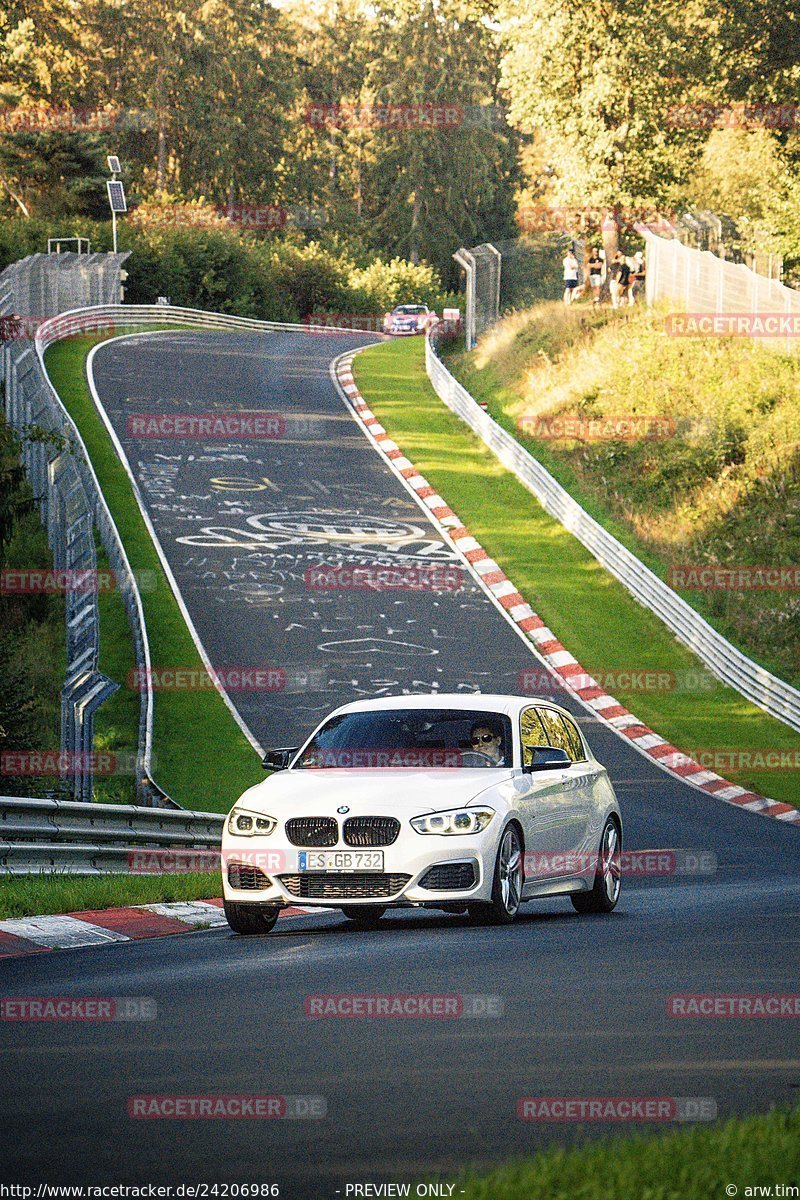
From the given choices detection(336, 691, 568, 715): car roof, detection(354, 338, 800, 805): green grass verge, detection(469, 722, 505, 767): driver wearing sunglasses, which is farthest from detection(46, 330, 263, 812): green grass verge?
detection(469, 722, 505, 767): driver wearing sunglasses

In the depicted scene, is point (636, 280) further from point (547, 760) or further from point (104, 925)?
point (104, 925)

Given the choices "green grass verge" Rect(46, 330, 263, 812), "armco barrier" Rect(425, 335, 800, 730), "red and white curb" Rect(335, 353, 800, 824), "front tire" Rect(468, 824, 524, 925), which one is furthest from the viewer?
"armco barrier" Rect(425, 335, 800, 730)

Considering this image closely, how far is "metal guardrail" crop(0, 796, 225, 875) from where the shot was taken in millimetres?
13656

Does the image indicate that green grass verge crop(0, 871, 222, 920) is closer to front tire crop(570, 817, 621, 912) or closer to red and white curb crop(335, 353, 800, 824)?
front tire crop(570, 817, 621, 912)

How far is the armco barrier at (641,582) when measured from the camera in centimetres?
2800

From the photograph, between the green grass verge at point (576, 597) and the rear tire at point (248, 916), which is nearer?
the rear tire at point (248, 916)

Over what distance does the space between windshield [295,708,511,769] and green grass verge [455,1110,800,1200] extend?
23.7 feet

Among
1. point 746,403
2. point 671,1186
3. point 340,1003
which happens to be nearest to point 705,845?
point 340,1003

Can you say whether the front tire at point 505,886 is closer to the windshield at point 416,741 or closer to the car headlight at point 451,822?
the car headlight at point 451,822

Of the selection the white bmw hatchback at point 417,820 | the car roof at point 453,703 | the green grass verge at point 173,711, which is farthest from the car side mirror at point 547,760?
the green grass verge at point 173,711

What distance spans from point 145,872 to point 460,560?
20.7m

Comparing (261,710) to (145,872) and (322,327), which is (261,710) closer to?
(145,872)

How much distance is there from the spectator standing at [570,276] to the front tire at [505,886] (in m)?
43.4

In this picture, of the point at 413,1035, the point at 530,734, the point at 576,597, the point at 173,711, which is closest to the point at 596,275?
the point at 576,597
